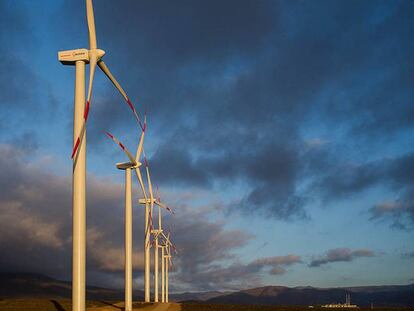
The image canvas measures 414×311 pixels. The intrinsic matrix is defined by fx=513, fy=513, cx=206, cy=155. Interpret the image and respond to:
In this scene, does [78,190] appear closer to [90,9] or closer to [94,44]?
[94,44]

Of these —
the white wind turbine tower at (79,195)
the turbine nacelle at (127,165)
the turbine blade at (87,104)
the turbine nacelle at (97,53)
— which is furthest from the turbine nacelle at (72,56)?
the turbine nacelle at (127,165)

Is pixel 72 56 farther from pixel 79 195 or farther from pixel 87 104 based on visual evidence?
pixel 79 195

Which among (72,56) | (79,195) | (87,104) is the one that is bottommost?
(79,195)

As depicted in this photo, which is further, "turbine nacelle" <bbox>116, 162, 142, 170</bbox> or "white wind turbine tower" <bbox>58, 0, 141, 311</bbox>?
"turbine nacelle" <bbox>116, 162, 142, 170</bbox>

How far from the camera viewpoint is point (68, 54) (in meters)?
52.6

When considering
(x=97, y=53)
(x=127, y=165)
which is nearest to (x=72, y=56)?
(x=97, y=53)

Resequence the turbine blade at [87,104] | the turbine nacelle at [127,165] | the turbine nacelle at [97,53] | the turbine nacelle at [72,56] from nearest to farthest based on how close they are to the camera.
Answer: the turbine blade at [87,104] → the turbine nacelle at [72,56] → the turbine nacelle at [97,53] → the turbine nacelle at [127,165]

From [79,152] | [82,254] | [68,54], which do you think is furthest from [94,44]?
[82,254]

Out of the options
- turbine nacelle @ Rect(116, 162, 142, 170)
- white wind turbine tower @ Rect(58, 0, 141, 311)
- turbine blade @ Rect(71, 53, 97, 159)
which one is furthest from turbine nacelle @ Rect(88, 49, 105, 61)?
turbine nacelle @ Rect(116, 162, 142, 170)

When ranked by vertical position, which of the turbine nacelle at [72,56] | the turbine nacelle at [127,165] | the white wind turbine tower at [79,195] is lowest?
the white wind turbine tower at [79,195]

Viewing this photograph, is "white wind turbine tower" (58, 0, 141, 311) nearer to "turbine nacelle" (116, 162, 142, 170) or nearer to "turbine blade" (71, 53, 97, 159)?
"turbine blade" (71, 53, 97, 159)

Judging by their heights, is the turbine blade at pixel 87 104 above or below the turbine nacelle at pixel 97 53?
below

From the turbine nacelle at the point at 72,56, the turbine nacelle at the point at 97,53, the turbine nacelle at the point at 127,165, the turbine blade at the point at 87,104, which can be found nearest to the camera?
the turbine blade at the point at 87,104

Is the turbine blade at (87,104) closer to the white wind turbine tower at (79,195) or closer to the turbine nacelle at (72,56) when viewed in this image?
the white wind turbine tower at (79,195)
